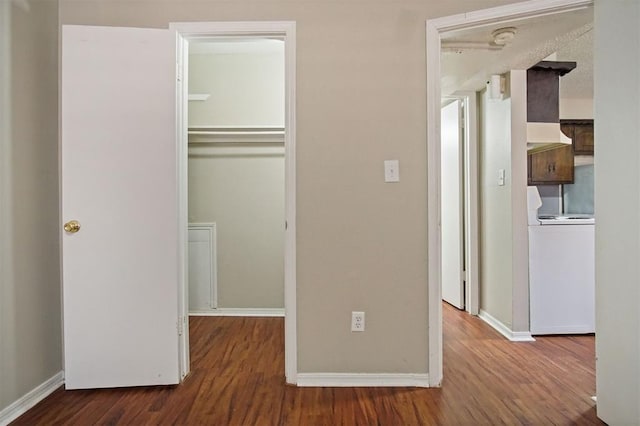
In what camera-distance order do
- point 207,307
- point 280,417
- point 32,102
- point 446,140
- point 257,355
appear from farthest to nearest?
point 446,140 < point 207,307 < point 257,355 < point 32,102 < point 280,417

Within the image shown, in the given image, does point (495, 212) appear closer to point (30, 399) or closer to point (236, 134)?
point (236, 134)

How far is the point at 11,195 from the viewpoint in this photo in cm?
182

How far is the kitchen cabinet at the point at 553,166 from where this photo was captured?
4.45 meters

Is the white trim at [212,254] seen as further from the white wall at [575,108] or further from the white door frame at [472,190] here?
the white wall at [575,108]

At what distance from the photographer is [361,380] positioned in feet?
6.81

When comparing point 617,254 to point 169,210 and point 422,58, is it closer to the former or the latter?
point 422,58

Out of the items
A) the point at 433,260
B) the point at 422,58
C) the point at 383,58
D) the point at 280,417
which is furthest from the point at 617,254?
the point at 280,417

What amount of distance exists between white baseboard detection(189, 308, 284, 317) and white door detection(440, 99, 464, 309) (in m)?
1.72

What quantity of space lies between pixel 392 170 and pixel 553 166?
11.2 ft

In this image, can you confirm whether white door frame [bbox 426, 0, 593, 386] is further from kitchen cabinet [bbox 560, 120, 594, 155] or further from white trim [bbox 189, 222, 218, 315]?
kitchen cabinet [bbox 560, 120, 594, 155]

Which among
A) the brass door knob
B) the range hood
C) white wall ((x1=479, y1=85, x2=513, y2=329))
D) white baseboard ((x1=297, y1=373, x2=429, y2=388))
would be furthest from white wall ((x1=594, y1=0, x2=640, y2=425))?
the brass door knob

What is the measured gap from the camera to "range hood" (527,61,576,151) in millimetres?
3018

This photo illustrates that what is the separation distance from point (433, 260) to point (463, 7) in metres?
1.41

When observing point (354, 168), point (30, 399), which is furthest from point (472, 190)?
point (30, 399)
